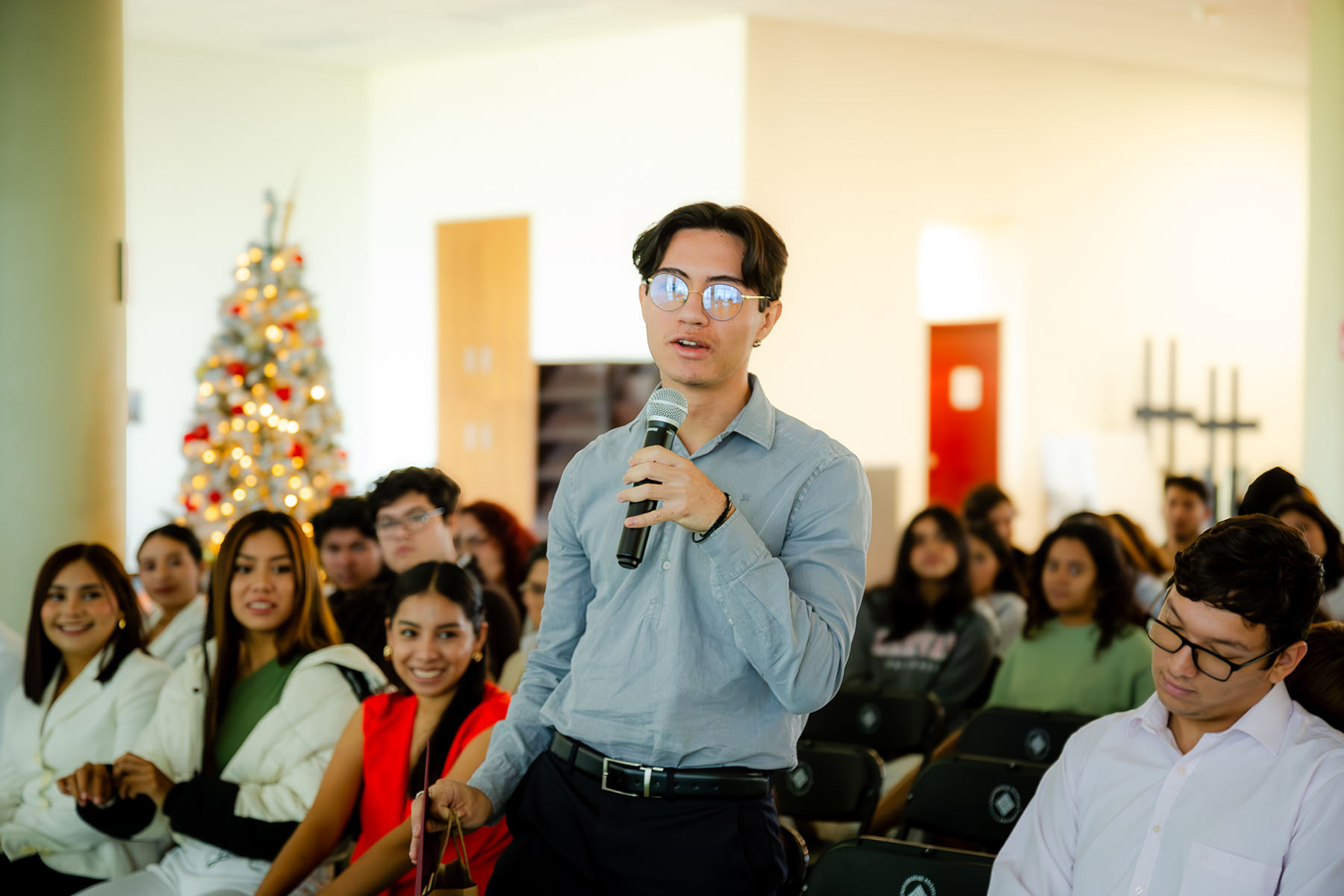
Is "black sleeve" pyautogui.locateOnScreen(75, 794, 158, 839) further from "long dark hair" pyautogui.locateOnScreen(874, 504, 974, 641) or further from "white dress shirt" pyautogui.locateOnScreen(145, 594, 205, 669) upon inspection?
"long dark hair" pyautogui.locateOnScreen(874, 504, 974, 641)

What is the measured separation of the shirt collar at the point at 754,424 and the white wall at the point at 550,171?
635cm

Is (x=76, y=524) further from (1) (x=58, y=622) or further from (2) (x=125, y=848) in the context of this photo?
(2) (x=125, y=848)

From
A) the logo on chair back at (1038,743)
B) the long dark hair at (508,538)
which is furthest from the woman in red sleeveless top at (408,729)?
the long dark hair at (508,538)

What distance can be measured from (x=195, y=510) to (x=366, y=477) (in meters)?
2.38

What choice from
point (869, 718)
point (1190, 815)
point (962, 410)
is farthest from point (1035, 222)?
point (1190, 815)

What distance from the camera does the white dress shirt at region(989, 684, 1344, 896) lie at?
185 centimetres

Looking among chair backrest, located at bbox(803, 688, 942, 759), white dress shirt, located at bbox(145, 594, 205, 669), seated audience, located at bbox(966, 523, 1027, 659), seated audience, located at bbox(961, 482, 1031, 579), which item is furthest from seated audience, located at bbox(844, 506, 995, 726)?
white dress shirt, located at bbox(145, 594, 205, 669)

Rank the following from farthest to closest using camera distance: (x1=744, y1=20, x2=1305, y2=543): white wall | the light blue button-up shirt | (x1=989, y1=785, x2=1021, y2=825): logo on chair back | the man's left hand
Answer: (x1=744, y1=20, x2=1305, y2=543): white wall, (x1=989, y1=785, x2=1021, y2=825): logo on chair back, the light blue button-up shirt, the man's left hand

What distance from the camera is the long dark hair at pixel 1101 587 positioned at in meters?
4.03

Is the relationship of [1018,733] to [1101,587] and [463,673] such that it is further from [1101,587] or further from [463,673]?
[463,673]

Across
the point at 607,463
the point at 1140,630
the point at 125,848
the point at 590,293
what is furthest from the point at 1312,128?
the point at 125,848

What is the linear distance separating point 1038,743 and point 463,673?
1605mm

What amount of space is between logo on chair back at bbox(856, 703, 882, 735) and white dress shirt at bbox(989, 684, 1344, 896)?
1.87 m

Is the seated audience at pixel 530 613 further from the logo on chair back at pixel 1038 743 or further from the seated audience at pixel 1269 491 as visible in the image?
the seated audience at pixel 1269 491
